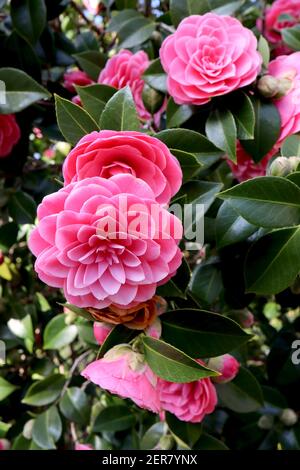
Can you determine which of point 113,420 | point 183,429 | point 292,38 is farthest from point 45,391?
point 292,38

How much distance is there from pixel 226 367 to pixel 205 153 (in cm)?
34

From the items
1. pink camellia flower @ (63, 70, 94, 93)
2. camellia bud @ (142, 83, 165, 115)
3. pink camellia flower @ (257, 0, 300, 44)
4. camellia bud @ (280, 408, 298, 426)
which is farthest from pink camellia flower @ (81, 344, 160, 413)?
pink camellia flower @ (257, 0, 300, 44)

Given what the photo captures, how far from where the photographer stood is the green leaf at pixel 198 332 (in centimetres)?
64

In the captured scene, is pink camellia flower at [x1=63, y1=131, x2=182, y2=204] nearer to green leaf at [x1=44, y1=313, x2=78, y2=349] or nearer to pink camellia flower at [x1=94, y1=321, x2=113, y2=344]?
pink camellia flower at [x1=94, y1=321, x2=113, y2=344]

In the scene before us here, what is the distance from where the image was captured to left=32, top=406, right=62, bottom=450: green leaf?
109 cm

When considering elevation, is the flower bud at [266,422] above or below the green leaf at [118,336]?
below

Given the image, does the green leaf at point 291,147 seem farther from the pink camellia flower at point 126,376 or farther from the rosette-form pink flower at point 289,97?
the pink camellia flower at point 126,376

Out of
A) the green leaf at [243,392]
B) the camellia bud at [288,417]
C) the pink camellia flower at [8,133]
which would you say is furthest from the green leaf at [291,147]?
the camellia bud at [288,417]

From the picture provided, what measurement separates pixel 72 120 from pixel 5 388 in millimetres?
803

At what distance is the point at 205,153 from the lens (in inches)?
29.5

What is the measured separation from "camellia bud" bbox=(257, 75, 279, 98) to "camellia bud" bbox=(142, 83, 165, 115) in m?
0.19

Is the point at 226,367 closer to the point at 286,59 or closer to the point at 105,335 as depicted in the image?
the point at 105,335

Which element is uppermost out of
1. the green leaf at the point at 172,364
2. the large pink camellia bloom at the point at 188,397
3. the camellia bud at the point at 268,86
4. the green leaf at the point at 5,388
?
the camellia bud at the point at 268,86

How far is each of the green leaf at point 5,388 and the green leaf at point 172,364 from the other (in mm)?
732
